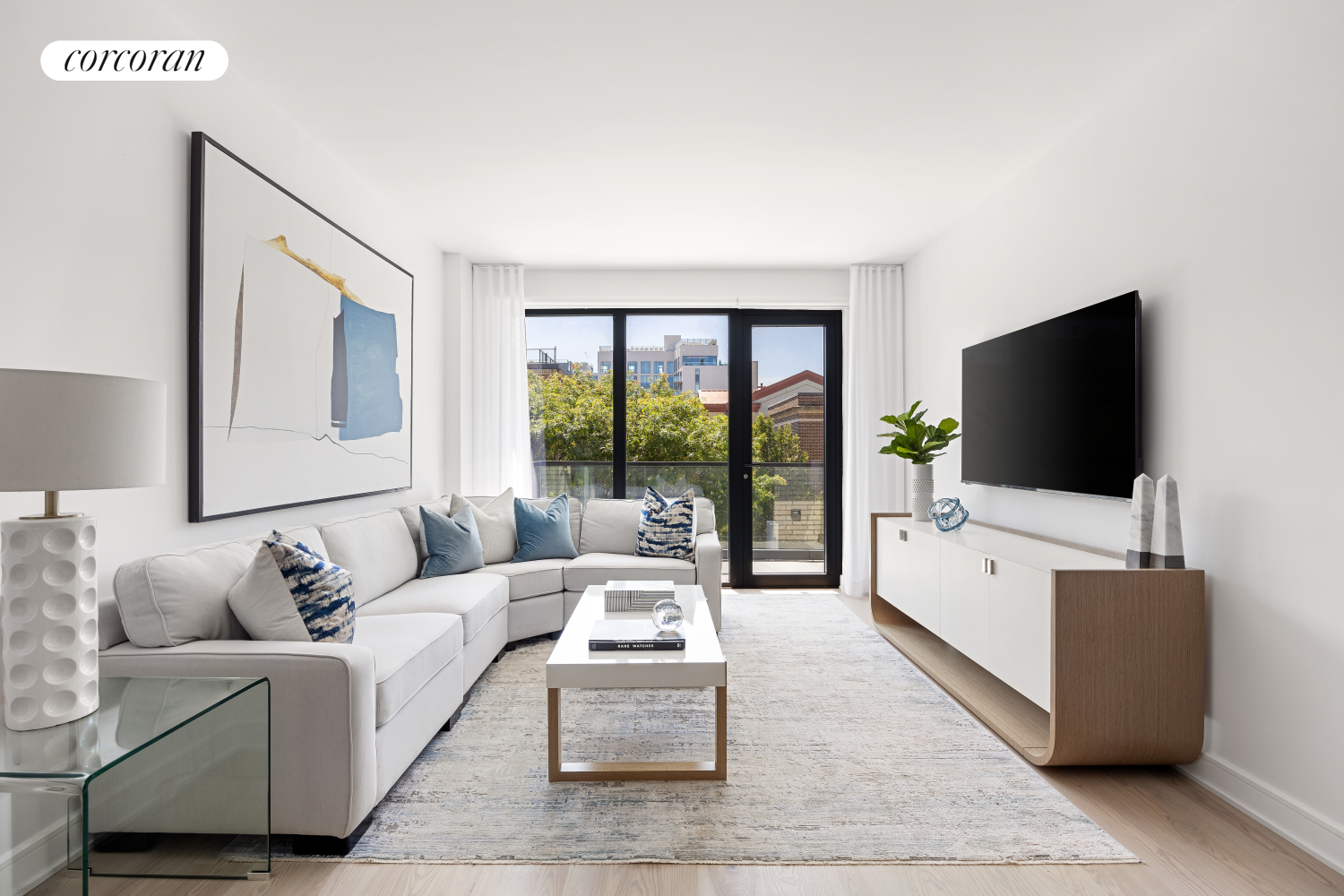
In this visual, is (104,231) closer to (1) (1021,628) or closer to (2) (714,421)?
(1) (1021,628)

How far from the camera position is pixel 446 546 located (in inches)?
152

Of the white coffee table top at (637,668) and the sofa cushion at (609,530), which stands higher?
the sofa cushion at (609,530)

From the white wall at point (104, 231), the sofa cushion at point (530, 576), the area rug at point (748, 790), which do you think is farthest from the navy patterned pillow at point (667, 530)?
the white wall at point (104, 231)

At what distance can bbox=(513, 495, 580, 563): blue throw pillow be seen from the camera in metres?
4.35

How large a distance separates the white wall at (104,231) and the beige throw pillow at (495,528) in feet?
4.97

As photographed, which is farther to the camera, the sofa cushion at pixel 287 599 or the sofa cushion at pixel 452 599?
the sofa cushion at pixel 452 599

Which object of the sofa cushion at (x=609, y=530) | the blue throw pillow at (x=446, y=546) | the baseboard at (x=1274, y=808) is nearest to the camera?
the baseboard at (x=1274, y=808)

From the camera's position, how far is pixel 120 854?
1.85 metres

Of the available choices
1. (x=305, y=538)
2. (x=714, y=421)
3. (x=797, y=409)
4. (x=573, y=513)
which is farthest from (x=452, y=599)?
(x=797, y=409)

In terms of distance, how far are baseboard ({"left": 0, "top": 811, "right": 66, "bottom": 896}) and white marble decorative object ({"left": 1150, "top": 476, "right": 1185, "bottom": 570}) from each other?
11.1ft

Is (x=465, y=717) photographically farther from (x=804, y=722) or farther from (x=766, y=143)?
(x=766, y=143)

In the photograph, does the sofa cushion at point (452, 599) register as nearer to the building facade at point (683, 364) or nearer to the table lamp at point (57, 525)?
the table lamp at point (57, 525)

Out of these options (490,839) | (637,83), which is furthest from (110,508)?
(637,83)

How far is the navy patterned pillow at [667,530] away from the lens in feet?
14.6
